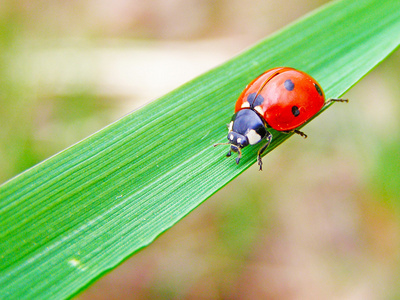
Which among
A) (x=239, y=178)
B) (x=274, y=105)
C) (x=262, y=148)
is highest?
(x=239, y=178)

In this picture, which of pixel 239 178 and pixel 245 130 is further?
pixel 239 178

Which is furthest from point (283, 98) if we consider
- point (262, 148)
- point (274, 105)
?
point (262, 148)

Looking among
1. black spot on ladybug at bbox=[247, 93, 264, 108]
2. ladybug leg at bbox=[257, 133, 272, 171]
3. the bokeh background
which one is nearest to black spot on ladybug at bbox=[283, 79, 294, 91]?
black spot on ladybug at bbox=[247, 93, 264, 108]

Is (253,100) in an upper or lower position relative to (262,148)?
upper

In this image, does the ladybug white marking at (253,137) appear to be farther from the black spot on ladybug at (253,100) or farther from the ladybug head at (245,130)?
the black spot on ladybug at (253,100)

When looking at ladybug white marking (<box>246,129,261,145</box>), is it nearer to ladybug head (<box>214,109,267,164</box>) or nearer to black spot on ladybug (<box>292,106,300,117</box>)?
ladybug head (<box>214,109,267,164</box>)

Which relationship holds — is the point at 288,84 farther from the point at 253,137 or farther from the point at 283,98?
the point at 253,137

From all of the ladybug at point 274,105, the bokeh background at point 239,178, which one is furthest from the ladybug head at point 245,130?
the bokeh background at point 239,178
